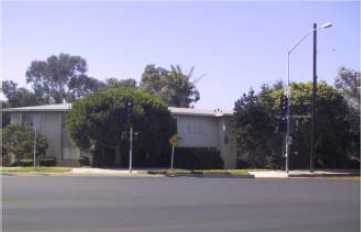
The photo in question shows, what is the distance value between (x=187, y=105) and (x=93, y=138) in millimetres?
35724

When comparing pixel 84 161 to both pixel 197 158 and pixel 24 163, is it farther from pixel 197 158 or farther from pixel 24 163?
pixel 197 158

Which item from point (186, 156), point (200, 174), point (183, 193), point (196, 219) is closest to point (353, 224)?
point (196, 219)

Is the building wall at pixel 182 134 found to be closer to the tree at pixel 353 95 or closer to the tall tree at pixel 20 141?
the tall tree at pixel 20 141

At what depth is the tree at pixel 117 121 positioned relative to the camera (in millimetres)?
45750

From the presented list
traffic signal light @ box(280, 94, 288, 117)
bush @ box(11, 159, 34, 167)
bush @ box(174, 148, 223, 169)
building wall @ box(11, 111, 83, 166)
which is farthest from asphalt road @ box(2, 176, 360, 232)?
building wall @ box(11, 111, 83, 166)

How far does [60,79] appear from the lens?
9144 cm

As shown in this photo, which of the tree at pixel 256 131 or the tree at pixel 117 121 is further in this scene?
the tree at pixel 256 131

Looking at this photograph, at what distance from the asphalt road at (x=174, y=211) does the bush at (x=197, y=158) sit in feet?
98.1

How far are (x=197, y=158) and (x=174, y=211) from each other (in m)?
36.5

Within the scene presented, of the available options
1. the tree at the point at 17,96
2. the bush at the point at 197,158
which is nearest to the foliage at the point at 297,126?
the bush at the point at 197,158

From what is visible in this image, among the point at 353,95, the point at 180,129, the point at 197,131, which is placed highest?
the point at 353,95

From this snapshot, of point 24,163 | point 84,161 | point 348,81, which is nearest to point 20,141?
point 24,163

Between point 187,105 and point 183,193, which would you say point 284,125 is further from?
point 187,105

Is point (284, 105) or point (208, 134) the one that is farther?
point (208, 134)
